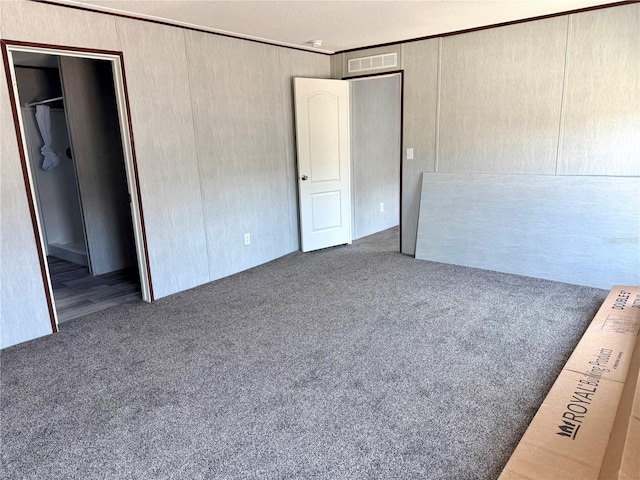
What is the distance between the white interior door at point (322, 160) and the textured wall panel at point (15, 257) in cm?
286

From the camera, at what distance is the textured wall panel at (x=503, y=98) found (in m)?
4.05

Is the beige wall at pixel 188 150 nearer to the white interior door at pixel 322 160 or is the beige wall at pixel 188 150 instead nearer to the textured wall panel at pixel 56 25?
the textured wall panel at pixel 56 25

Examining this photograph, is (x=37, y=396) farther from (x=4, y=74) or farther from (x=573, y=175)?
(x=573, y=175)

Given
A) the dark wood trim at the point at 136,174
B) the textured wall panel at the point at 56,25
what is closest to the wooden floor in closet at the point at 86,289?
the dark wood trim at the point at 136,174

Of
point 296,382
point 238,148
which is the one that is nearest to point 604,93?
point 238,148

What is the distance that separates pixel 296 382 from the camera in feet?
8.67

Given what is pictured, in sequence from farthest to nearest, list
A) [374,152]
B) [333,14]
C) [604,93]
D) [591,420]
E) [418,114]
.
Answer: [374,152] < [418,114] < [604,93] < [333,14] < [591,420]

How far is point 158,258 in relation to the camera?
13.4 feet

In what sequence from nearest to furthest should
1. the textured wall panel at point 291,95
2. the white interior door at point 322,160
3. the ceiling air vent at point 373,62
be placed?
the ceiling air vent at point 373,62
the textured wall panel at point 291,95
the white interior door at point 322,160

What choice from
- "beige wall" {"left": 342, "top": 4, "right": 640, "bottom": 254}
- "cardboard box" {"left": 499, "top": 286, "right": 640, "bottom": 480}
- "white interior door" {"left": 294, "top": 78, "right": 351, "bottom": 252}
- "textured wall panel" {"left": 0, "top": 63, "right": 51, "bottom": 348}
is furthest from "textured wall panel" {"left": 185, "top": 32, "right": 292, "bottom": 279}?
"cardboard box" {"left": 499, "top": 286, "right": 640, "bottom": 480}

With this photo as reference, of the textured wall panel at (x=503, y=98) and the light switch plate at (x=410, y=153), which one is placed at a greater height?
the textured wall panel at (x=503, y=98)

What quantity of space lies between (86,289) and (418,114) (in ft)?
13.0

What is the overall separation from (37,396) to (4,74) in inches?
84.6

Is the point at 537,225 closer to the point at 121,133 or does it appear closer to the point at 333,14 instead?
the point at 333,14
